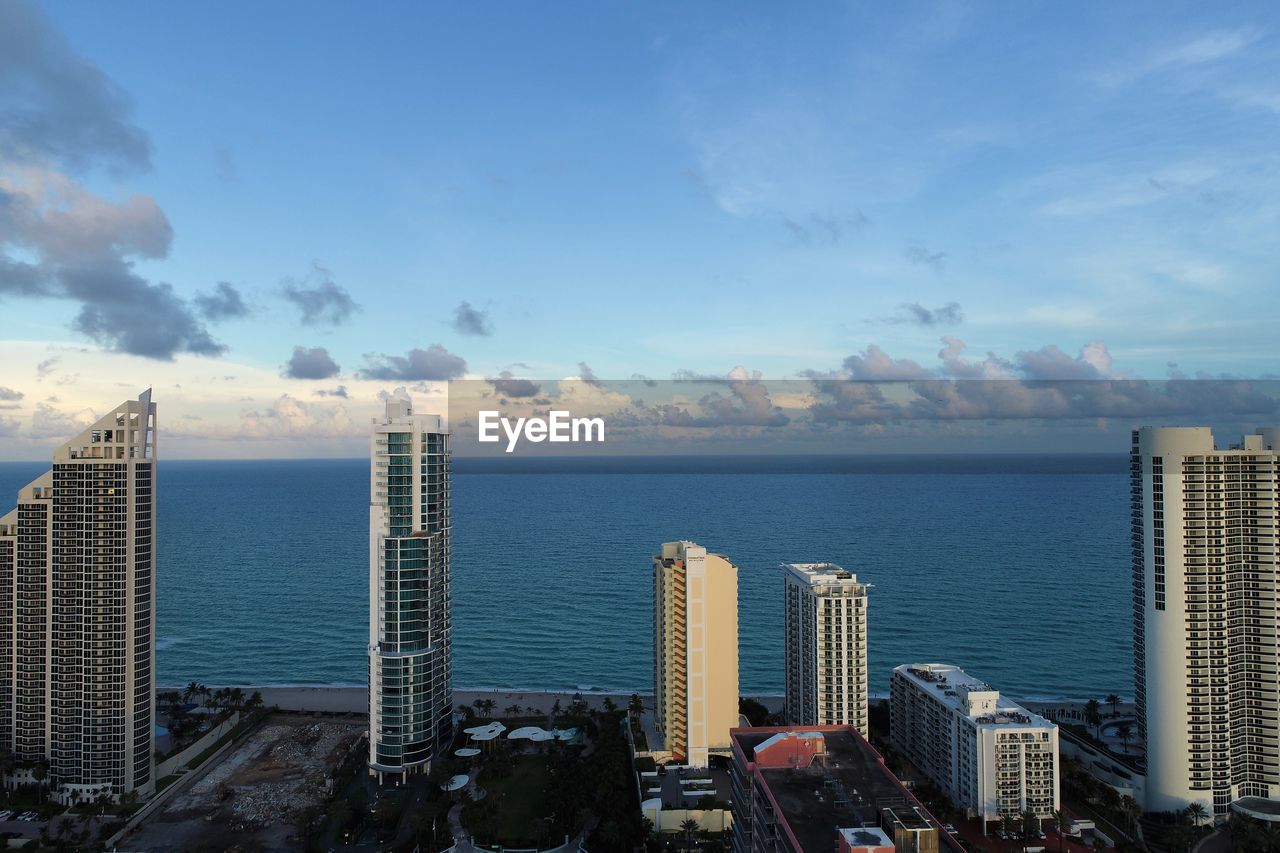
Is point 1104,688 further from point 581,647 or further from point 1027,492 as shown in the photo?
point 1027,492

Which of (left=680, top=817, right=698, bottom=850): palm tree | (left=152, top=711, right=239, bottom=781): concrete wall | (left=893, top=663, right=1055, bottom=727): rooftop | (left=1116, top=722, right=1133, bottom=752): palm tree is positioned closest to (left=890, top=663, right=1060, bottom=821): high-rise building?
(left=893, top=663, right=1055, bottom=727): rooftop

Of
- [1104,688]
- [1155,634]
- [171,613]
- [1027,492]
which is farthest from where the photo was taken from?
[1027,492]

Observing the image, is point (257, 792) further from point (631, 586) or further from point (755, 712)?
point (631, 586)

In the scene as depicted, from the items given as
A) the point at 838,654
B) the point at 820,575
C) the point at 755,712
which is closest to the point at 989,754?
the point at 838,654

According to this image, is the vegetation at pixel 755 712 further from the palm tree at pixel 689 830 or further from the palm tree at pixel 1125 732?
the palm tree at pixel 1125 732

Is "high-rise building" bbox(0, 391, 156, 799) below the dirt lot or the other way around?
the other way around

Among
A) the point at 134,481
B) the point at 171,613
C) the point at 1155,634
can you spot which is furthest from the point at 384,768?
the point at 171,613

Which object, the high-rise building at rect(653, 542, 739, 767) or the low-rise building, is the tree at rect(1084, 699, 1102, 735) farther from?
the low-rise building
